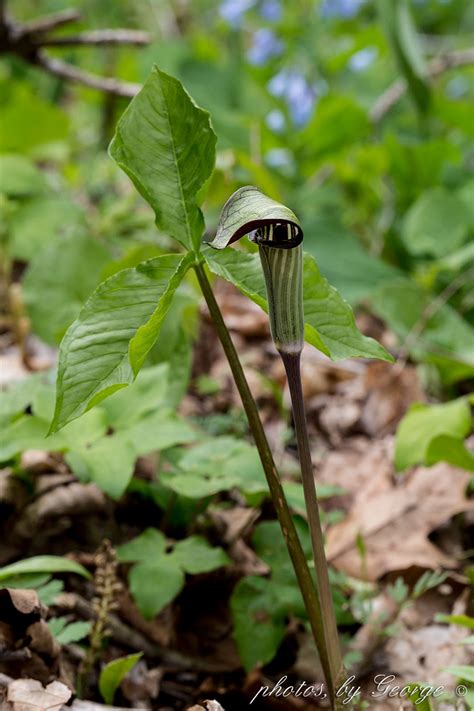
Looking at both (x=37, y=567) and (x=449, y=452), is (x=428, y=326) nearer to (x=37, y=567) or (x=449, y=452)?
(x=449, y=452)

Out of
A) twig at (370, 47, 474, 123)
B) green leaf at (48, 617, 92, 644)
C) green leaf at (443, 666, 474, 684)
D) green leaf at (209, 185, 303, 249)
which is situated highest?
twig at (370, 47, 474, 123)

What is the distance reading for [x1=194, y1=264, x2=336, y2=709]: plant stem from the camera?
98 cm

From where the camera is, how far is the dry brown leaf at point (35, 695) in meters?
0.92

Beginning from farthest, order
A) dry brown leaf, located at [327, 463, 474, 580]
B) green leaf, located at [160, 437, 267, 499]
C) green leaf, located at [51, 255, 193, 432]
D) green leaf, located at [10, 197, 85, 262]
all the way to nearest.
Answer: green leaf, located at [10, 197, 85, 262] < dry brown leaf, located at [327, 463, 474, 580] < green leaf, located at [160, 437, 267, 499] < green leaf, located at [51, 255, 193, 432]

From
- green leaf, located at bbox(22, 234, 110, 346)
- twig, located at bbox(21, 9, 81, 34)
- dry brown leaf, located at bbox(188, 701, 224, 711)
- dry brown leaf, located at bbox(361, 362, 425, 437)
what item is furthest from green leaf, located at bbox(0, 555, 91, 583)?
twig, located at bbox(21, 9, 81, 34)

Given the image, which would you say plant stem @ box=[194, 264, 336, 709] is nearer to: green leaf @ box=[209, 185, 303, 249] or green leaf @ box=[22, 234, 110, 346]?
green leaf @ box=[209, 185, 303, 249]

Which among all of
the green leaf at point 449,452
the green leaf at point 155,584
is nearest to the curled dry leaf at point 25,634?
the green leaf at point 155,584

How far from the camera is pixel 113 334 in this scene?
0.91m

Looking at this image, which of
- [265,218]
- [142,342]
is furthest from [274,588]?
[265,218]

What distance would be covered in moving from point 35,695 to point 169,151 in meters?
0.73

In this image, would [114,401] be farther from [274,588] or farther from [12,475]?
[274,588]

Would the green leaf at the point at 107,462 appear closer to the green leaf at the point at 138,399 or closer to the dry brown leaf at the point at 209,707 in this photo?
the green leaf at the point at 138,399

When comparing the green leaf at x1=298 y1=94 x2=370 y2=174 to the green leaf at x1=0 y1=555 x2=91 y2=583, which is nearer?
the green leaf at x1=0 y1=555 x2=91 y2=583

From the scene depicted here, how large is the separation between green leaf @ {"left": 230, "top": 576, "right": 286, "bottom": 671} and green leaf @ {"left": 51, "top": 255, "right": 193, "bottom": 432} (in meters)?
0.57
